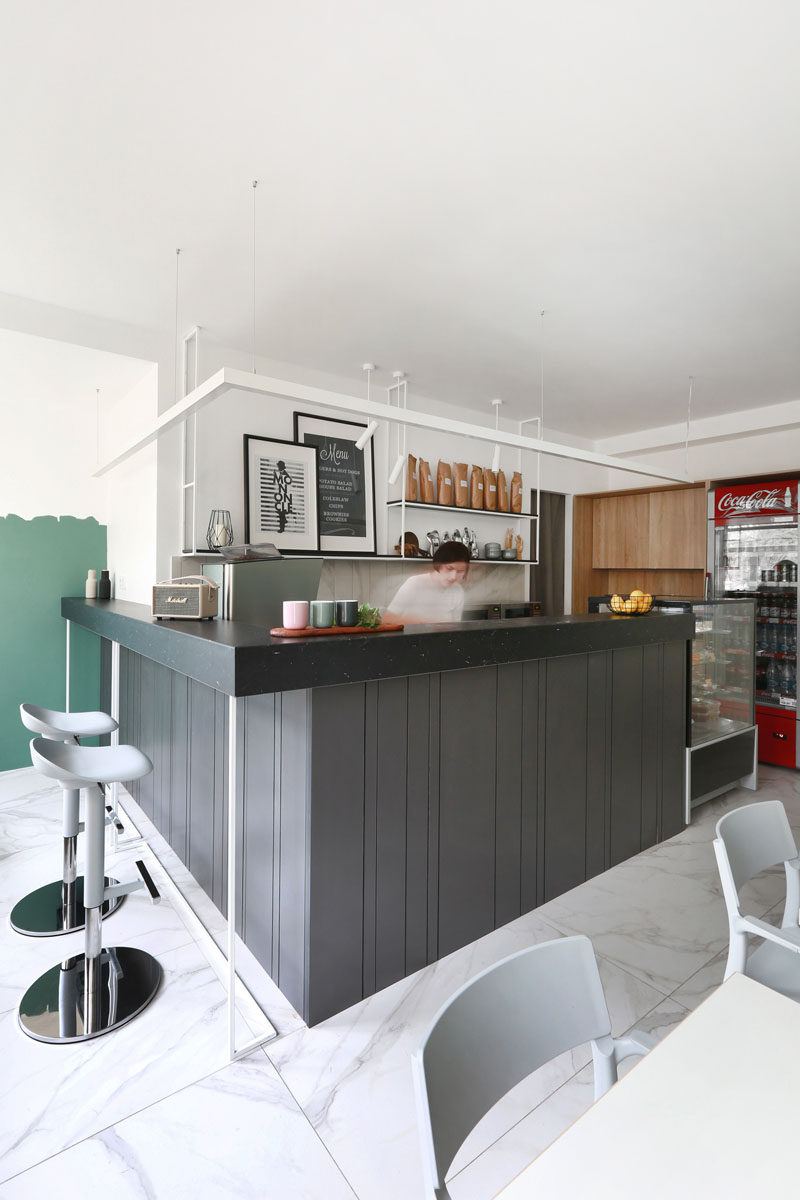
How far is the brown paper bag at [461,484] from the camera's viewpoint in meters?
4.88

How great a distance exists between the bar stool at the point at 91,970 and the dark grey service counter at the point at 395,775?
14.7 inches

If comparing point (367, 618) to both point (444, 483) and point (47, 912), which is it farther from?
point (444, 483)

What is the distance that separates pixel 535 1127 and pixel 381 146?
2.84 meters

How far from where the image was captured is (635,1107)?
2.59 ft

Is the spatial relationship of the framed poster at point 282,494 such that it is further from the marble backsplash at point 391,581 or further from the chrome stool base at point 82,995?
the chrome stool base at point 82,995

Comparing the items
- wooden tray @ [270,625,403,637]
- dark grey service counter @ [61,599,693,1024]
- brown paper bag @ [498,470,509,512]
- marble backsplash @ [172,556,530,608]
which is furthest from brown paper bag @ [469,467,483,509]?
wooden tray @ [270,625,403,637]

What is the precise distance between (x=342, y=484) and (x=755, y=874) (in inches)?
130

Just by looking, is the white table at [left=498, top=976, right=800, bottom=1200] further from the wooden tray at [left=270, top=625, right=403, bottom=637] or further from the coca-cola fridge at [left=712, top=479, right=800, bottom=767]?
the coca-cola fridge at [left=712, top=479, right=800, bottom=767]

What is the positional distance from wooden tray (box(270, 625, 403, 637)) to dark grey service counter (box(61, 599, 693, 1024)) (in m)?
0.08

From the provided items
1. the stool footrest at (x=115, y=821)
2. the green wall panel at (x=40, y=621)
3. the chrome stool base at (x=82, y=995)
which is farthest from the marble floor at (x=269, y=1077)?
the green wall panel at (x=40, y=621)

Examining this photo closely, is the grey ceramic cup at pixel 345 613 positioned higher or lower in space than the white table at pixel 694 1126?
higher

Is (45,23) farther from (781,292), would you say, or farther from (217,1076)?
(781,292)

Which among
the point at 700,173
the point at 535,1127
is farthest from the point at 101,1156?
the point at 700,173

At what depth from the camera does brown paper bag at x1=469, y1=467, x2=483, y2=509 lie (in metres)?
4.92
